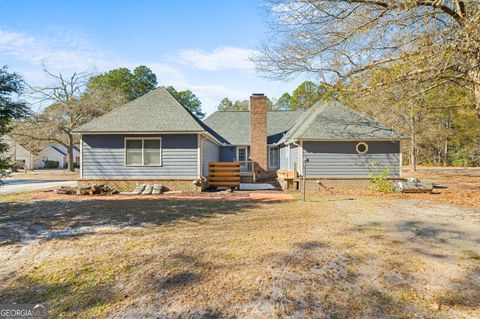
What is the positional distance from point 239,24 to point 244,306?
35.3 feet

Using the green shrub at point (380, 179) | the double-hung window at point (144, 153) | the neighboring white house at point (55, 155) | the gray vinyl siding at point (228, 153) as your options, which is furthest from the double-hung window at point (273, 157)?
the neighboring white house at point (55, 155)

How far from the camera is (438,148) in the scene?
36.5 m

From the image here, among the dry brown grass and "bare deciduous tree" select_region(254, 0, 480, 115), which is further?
"bare deciduous tree" select_region(254, 0, 480, 115)

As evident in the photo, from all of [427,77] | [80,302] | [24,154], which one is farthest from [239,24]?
[24,154]

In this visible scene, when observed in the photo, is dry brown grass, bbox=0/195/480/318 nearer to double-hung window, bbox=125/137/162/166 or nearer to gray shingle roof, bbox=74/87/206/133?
double-hung window, bbox=125/137/162/166

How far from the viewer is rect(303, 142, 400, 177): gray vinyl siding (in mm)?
12625

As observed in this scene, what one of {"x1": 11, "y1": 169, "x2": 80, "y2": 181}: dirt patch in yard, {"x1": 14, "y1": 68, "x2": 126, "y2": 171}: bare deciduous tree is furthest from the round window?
{"x1": 14, "y1": 68, "x2": 126, "y2": 171}: bare deciduous tree

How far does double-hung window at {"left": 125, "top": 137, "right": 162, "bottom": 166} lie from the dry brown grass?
5164 mm

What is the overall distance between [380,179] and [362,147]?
172 centimetres

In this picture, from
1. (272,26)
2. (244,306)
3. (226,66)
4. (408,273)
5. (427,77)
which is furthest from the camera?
(226,66)

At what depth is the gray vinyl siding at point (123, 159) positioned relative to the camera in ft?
40.3

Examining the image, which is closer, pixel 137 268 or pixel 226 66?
pixel 137 268

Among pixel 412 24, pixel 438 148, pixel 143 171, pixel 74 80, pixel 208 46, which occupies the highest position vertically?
pixel 74 80

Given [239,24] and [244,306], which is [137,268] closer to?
[244,306]
